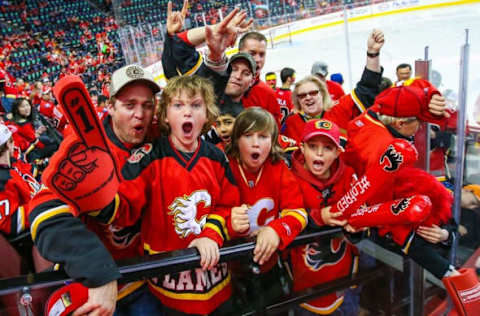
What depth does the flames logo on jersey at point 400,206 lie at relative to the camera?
44.8 inches

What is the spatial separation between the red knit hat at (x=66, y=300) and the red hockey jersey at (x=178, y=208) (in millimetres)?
257

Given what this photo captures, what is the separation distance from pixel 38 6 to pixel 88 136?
17069 mm

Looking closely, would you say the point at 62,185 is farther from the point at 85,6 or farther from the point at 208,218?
the point at 85,6

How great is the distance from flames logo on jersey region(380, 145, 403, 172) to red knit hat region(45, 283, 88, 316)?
0.93 metres

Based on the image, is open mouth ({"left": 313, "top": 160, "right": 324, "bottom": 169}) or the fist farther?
open mouth ({"left": 313, "top": 160, "right": 324, "bottom": 169})

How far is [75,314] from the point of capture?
0.79 meters

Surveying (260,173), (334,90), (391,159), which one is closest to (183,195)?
(260,173)

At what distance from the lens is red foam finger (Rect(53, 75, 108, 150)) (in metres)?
0.65

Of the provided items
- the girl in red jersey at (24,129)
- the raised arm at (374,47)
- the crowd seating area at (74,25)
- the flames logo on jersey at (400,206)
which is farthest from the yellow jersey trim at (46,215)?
the crowd seating area at (74,25)

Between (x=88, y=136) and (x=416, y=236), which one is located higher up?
(x=88, y=136)

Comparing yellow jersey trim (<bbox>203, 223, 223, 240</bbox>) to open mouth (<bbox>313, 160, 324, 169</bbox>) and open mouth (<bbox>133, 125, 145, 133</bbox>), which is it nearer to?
open mouth (<bbox>133, 125, 145, 133</bbox>)

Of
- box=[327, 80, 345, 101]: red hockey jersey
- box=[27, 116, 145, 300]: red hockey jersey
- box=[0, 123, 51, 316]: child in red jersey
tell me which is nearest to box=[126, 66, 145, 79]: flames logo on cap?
box=[27, 116, 145, 300]: red hockey jersey

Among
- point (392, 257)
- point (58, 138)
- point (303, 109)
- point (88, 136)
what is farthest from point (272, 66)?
point (88, 136)

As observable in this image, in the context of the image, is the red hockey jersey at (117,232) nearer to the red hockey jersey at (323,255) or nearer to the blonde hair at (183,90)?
the blonde hair at (183,90)
